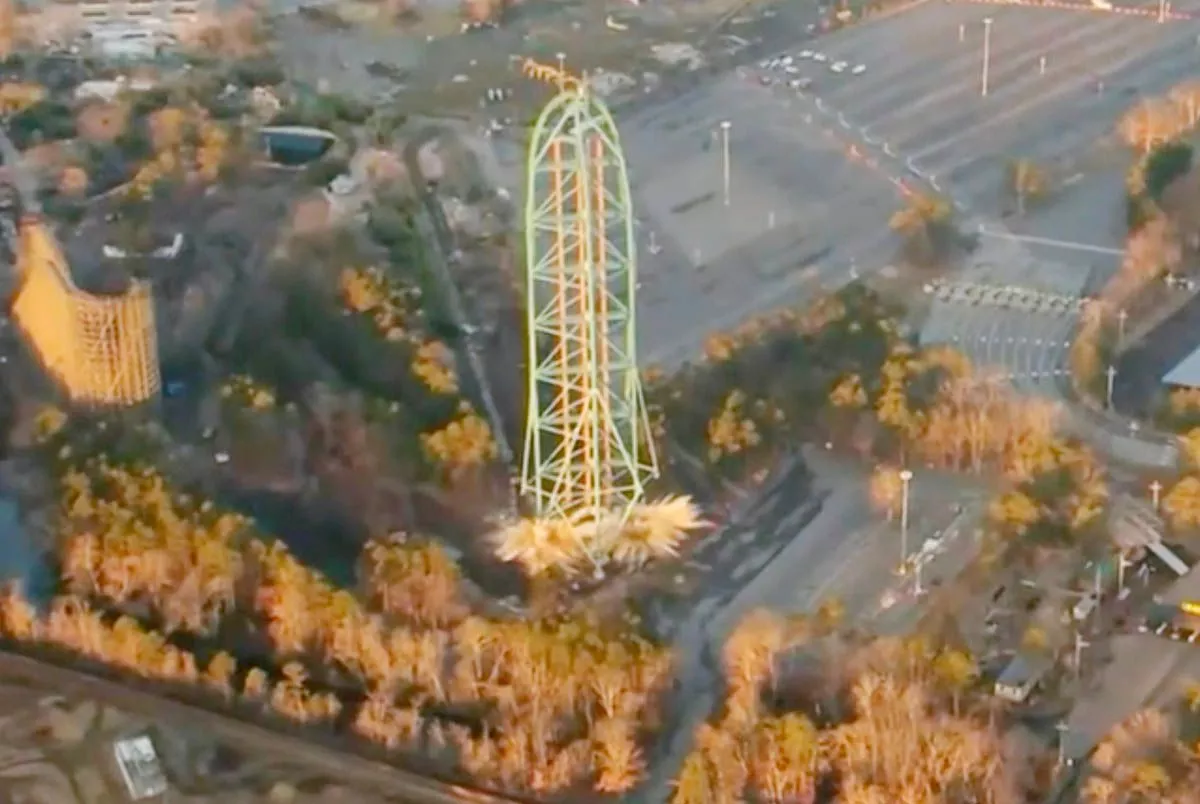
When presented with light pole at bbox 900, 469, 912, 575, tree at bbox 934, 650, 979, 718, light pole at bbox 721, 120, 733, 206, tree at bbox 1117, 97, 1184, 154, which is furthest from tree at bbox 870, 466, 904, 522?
tree at bbox 1117, 97, 1184, 154

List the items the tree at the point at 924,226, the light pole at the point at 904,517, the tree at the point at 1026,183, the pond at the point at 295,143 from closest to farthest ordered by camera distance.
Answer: the light pole at the point at 904,517, the tree at the point at 924,226, the tree at the point at 1026,183, the pond at the point at 295,143

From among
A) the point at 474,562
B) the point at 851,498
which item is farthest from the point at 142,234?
the point at 851,498

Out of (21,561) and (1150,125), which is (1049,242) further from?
(21,561)

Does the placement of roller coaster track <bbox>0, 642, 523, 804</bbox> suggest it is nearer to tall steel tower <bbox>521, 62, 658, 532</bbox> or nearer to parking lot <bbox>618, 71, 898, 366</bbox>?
tall steel tower <bbox>521, 62, 658, 532</bbox>

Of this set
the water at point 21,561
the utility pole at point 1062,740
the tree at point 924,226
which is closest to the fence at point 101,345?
the water at point 21,561

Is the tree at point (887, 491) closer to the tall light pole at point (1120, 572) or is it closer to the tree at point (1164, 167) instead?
the tall light pole at point (1120, 572)

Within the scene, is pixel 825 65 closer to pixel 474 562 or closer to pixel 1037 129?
pixel 1037 129

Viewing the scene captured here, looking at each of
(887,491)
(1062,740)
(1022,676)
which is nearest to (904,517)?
(887,491)
